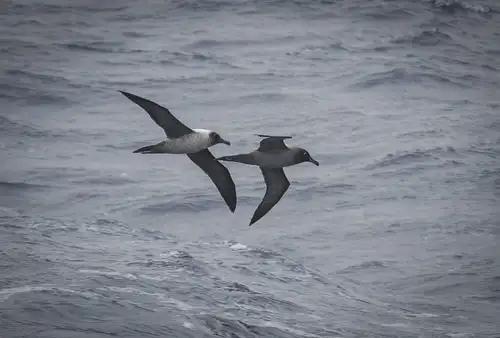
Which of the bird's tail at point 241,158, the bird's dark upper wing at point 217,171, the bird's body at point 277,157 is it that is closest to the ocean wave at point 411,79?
the bird's dark upper wing at point 217,171

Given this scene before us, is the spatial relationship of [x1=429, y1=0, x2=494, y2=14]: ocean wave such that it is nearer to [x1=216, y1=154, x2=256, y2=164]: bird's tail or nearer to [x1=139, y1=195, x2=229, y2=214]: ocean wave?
[x1=139, y1=195, x2=229, y2=214]: ocean wave

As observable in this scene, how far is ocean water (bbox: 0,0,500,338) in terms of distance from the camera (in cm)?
2511

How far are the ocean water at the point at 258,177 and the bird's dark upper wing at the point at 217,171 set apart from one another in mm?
3059

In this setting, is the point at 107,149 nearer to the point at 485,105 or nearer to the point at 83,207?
the point at 83,207

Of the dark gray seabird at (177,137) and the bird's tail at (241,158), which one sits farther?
the bird's tail at (241,158)

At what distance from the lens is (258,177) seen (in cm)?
3378

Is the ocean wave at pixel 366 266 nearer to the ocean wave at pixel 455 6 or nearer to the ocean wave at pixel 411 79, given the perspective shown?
the ocean wave at pixel 411 79

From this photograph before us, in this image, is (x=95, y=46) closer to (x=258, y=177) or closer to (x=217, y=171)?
(x=258, y=177)

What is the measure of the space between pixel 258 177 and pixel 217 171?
40.9 feet

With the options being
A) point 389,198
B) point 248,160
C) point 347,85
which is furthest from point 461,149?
point 248,160

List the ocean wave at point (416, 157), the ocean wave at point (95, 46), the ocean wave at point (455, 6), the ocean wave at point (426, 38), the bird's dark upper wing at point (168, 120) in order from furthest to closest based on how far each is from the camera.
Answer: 1. the ocean wave at point (455, 6)
2. the ocean wave at point (95, 46)
3. the ocean wave at point (426, 38)
4. the ocean wave at point (416, 157)
5. the bird's dark upper wing at point (168, 120)

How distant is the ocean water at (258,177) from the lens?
25109 millimetres

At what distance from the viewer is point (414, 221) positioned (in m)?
32.2

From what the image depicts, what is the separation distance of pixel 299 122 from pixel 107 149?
7257 mm
